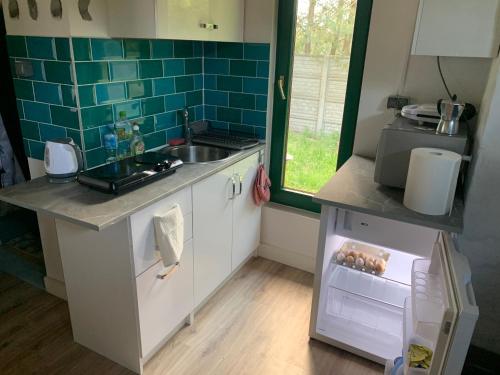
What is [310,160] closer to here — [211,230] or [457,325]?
[211,230]

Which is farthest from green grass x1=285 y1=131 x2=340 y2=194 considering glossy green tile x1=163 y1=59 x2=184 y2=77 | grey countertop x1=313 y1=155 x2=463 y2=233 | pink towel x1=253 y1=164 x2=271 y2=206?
glossy green tile x1=163 y1=59 x2=184 y2=77

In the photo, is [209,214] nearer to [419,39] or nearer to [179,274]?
[179,274]

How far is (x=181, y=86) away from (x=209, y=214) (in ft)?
2.96

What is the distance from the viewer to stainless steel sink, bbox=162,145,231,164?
7.80ft

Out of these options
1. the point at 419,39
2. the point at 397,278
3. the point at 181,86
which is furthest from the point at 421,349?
the point at 181,86

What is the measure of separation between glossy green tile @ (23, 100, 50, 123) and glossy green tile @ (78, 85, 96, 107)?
0.74 feet

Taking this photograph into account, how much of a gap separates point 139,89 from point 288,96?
949 mm

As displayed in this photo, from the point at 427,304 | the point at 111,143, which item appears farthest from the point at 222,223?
the point at 427,304

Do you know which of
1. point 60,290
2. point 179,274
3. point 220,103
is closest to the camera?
point 179,274

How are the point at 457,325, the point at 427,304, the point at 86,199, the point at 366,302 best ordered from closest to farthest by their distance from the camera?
1. the point at 457,325
2. the point at 427,304
3. the point at 86,199
4. the point at 366,302

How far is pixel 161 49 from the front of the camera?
224 centimetres

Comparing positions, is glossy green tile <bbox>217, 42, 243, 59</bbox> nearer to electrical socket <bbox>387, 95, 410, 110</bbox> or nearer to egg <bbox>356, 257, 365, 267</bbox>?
electrical socket <bbox>387, 95, 410, 110</bbox>

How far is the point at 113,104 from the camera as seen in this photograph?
2004 mm

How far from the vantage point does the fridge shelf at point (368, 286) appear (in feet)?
6.30
